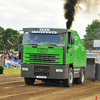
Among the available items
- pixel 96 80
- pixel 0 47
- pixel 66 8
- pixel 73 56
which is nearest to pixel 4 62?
pixel 66 8

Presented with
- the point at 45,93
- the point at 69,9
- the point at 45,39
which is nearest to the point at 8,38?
the point at 69,9

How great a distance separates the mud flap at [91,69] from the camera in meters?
20.2

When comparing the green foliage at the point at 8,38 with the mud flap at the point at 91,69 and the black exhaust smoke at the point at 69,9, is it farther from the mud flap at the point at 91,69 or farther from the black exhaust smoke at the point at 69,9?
the mud flap at the point at 91,69

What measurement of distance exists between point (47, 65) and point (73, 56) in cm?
194

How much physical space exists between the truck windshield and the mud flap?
6.37 metres

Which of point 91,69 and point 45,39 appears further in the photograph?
point 91,69

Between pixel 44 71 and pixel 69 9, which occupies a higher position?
pixel 69 9

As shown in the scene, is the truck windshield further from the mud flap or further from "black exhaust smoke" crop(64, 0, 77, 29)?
"black exhaust smoke" crop(64, 0, 77, 29)

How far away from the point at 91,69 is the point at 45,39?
685 centimetres

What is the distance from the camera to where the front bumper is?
1462cm

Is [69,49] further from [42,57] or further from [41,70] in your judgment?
[41,70]

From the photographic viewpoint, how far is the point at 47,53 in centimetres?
1451

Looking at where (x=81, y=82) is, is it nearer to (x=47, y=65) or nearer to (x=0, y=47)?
(x=47, y=65)

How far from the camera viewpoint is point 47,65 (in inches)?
577
